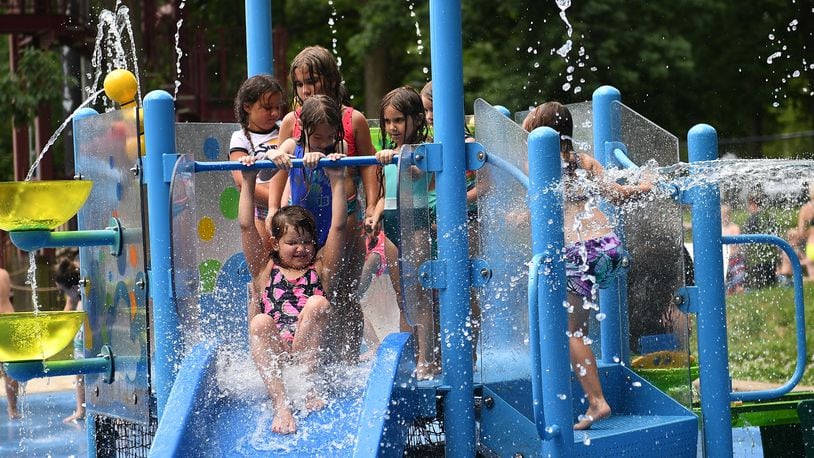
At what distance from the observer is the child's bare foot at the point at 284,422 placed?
14.6ft

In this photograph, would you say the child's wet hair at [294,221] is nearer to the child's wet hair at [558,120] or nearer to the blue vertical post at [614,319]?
the child's wet hair at [558,120]

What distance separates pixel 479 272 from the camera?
4.74 m

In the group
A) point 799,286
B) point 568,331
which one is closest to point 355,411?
point 568,331

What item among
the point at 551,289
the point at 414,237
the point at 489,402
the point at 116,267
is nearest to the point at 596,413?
the point at 489,402

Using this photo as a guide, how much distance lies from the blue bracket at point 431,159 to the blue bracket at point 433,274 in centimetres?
35

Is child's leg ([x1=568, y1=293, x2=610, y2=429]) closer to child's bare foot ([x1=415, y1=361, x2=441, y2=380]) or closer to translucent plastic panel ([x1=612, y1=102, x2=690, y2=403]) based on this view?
translucent plastic panel ([x1=612, y1=102, x2=690, y2=403])

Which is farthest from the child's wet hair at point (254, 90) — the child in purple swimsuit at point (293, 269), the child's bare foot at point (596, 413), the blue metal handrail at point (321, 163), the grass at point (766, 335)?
the grass at point (766, 335)

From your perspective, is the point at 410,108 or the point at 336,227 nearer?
the point at 336,227

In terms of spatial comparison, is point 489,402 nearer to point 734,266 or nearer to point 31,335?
point 31,335

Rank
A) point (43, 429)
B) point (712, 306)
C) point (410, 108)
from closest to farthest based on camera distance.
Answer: point (712, 306) < point (410, 108) < point (43, 429)

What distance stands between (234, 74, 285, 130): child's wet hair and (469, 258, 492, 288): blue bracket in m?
1.23

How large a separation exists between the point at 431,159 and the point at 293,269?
0.68 meters

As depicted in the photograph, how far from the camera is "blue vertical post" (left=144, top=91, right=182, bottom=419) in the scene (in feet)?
15.7

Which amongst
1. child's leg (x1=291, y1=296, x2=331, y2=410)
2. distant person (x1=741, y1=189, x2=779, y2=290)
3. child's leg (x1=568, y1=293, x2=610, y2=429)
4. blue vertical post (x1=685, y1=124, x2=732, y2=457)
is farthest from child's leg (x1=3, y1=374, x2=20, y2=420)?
distant person (x1=741, y1=189, x2=779, y2=290)
